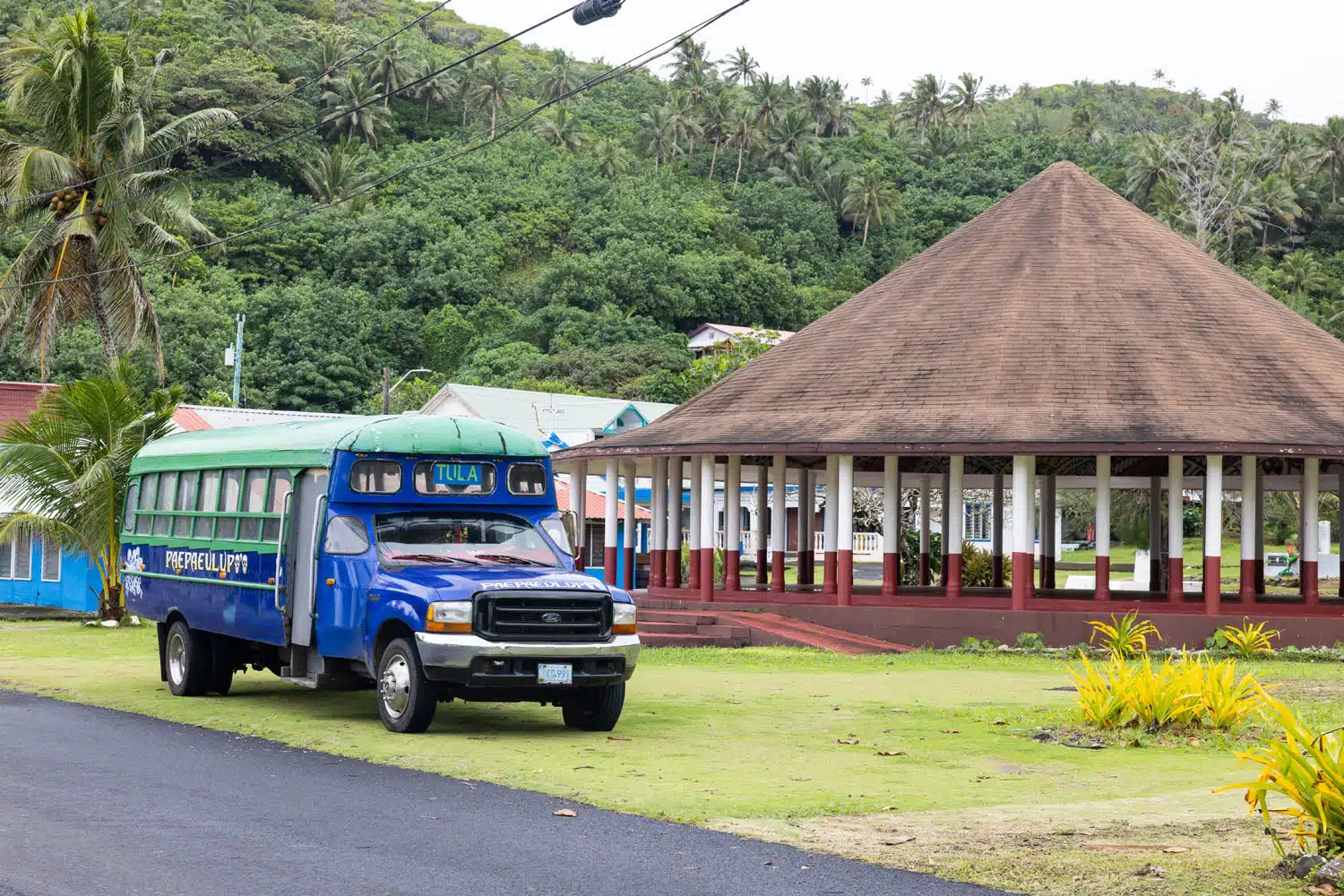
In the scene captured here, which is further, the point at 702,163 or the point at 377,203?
the point at 702,163

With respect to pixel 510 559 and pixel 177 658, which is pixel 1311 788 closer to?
pixel 510 559

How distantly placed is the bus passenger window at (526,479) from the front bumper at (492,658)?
2249mm

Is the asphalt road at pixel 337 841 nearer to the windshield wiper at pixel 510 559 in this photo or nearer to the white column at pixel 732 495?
the windshield wiper at pixel 510 559

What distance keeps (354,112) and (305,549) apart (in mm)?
95105

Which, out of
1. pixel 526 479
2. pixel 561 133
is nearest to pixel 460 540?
pixel 526 479

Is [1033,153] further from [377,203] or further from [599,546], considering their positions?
[599,546]

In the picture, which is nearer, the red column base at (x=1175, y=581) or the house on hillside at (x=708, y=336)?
the red column base at (x=1175, y=581)

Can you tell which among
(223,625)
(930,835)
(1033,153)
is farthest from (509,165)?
(930,835)

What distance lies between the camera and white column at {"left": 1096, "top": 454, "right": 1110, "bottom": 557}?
26609 mm

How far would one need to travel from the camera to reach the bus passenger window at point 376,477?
14.9 meters

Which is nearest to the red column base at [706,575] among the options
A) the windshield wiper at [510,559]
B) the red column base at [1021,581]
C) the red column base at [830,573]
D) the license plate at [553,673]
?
the red column base at [830,573]

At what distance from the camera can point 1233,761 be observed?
41.2 ft

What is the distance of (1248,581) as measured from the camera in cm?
2692

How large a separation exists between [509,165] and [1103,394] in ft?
260
